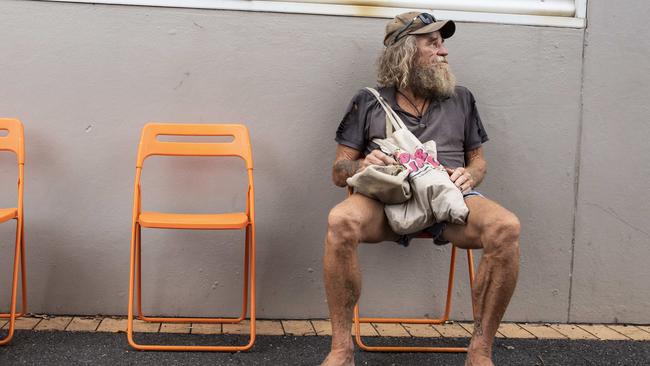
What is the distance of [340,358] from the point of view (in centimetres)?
293

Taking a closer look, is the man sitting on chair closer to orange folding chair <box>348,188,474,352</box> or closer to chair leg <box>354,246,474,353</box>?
orange folding chair <box>348,188,474,352</box>

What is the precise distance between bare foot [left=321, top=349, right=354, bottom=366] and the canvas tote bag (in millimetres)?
606

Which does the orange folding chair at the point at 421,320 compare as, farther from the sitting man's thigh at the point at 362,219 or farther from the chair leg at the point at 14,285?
the chair leg at the point at 14,285

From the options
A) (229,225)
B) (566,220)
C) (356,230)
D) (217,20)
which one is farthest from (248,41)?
(566,220)

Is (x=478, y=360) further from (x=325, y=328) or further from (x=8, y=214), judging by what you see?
(x=8, y=214)

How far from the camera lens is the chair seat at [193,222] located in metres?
3.27

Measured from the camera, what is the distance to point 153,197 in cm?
388

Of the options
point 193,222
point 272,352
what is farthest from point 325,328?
point 193,222

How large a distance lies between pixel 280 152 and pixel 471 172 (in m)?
1.06

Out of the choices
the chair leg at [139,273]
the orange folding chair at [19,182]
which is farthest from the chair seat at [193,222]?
the orange folding chair at [19,182]

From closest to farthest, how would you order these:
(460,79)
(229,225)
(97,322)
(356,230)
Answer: (356,230), (229,225), (97,322), (460,79)

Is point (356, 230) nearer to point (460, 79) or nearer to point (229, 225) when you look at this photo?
point (229, 225)

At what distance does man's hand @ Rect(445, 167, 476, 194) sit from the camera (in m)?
3.30

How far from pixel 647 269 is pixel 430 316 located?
1.31 metres
